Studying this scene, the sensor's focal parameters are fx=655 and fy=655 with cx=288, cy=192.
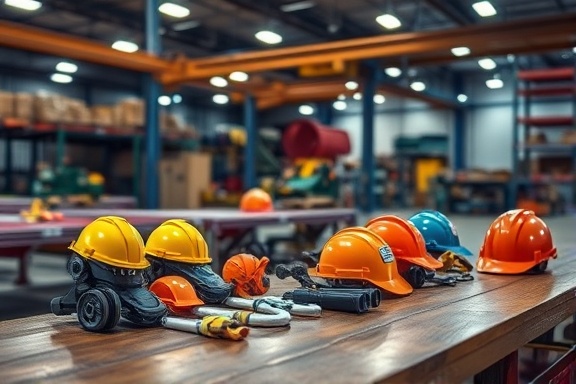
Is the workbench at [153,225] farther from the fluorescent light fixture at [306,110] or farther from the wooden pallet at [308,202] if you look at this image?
the fluorescent light fixture at [306,110]

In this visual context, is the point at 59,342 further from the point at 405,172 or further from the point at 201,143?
the point at 405,172

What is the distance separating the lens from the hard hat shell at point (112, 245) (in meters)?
1.87

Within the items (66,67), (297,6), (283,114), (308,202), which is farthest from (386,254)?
(283,114)

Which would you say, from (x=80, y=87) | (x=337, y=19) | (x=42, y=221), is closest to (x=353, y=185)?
(x=337, y=19)

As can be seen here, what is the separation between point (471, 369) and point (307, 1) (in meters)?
15.1

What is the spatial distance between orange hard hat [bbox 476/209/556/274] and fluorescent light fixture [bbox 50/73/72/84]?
20611 millimetres

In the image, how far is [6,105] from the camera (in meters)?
13.3

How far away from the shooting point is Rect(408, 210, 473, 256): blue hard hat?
124 inches

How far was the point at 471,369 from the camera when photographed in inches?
65.4

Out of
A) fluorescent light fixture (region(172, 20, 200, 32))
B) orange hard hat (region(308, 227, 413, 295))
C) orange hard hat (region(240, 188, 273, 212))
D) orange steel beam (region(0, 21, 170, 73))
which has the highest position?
fluorescent light fixture (region(172, 20, 200, 32))

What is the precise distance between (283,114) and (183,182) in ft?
50.9

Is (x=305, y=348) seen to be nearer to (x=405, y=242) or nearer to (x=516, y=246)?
(x=405, y=242)

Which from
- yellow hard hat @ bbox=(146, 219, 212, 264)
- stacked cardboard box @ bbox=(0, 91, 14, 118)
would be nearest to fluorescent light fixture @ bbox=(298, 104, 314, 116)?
stacked cardboard box @ bbox=(0, 91, 14, 118)

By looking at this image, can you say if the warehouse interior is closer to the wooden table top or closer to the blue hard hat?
the blue hard hat
